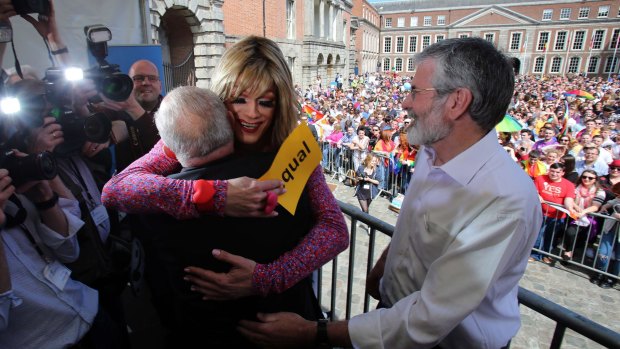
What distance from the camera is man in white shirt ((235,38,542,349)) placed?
3.77ft

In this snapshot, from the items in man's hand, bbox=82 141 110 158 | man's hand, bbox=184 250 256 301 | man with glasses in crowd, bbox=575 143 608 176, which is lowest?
man with glasses in crowd, bbox=575 143 608 176

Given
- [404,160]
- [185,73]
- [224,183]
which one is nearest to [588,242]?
[404,160]

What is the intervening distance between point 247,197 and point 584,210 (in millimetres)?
6116

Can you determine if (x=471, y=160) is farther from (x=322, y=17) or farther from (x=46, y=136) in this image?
(x=322, y=17)

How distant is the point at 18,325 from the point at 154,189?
103 centimetres

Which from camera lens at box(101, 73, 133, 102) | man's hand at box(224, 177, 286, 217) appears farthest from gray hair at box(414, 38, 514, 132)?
camera lens at box(101, 73, 133, 102)

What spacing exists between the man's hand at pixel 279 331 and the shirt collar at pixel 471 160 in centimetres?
80

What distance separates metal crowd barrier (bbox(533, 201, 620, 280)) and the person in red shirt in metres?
0.02

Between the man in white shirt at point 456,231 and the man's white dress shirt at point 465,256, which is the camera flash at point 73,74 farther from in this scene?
the man's white dress shirt at point 465,256

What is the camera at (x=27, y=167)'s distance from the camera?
4.51 feet

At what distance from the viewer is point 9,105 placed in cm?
142

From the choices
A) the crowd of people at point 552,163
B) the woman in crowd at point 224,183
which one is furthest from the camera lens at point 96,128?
the crowd of people at point 552,163

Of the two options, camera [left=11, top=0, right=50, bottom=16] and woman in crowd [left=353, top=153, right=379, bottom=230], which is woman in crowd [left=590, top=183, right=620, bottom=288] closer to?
woman in crowd [left=353, top=153, right=379, bottom=230]

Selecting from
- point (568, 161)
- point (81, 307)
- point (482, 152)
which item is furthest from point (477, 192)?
point (568, 161)
